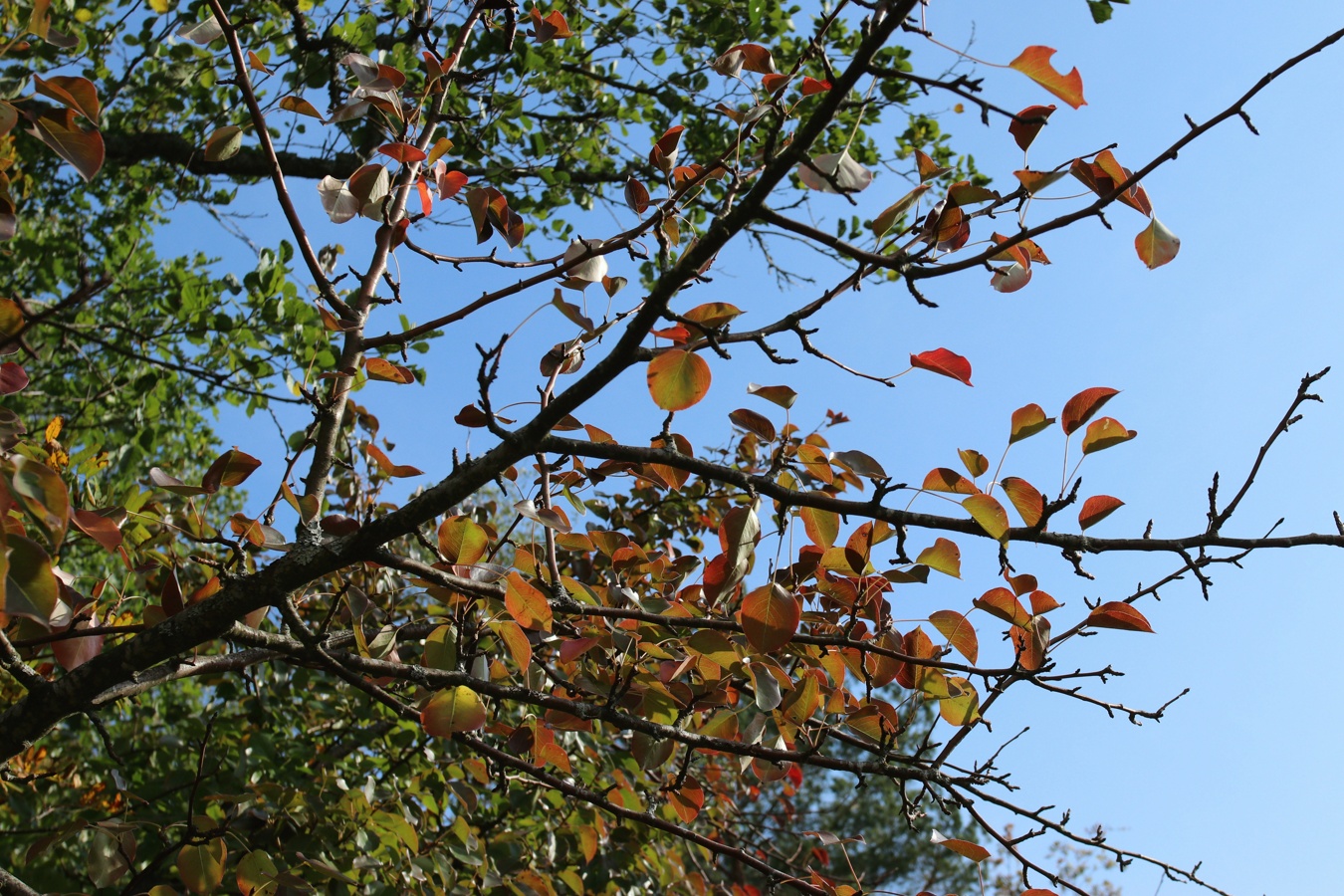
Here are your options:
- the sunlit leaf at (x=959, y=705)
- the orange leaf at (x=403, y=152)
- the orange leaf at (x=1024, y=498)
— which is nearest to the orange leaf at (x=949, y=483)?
the orange leaf at (x=1024, y=498)

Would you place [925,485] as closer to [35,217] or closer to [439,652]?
[439,652]

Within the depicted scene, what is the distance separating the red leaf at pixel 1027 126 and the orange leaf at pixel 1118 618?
69cm

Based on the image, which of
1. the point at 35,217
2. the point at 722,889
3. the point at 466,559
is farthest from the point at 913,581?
the point at 35,217

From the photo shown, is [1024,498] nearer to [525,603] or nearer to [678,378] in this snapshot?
[678,378]

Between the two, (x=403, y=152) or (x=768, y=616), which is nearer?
(x=768, y=616)

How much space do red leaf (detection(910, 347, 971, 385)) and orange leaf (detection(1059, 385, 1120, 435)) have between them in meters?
0.15

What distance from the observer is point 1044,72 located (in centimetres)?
116

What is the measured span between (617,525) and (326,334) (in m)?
1.40

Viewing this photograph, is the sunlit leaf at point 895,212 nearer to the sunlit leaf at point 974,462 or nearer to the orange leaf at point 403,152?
the sunlit leaf at point 974,462

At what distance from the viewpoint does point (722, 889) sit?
3742 mm

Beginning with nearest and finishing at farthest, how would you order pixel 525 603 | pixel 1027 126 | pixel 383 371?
pixel 1027 126
pixel 525 603
pixel 383 371

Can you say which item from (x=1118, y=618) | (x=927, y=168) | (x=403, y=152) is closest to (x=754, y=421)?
(x=927, y=168)

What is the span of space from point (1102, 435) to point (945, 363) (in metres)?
0.24

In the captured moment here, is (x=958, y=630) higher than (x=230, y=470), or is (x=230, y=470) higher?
(x=958, y=630)
